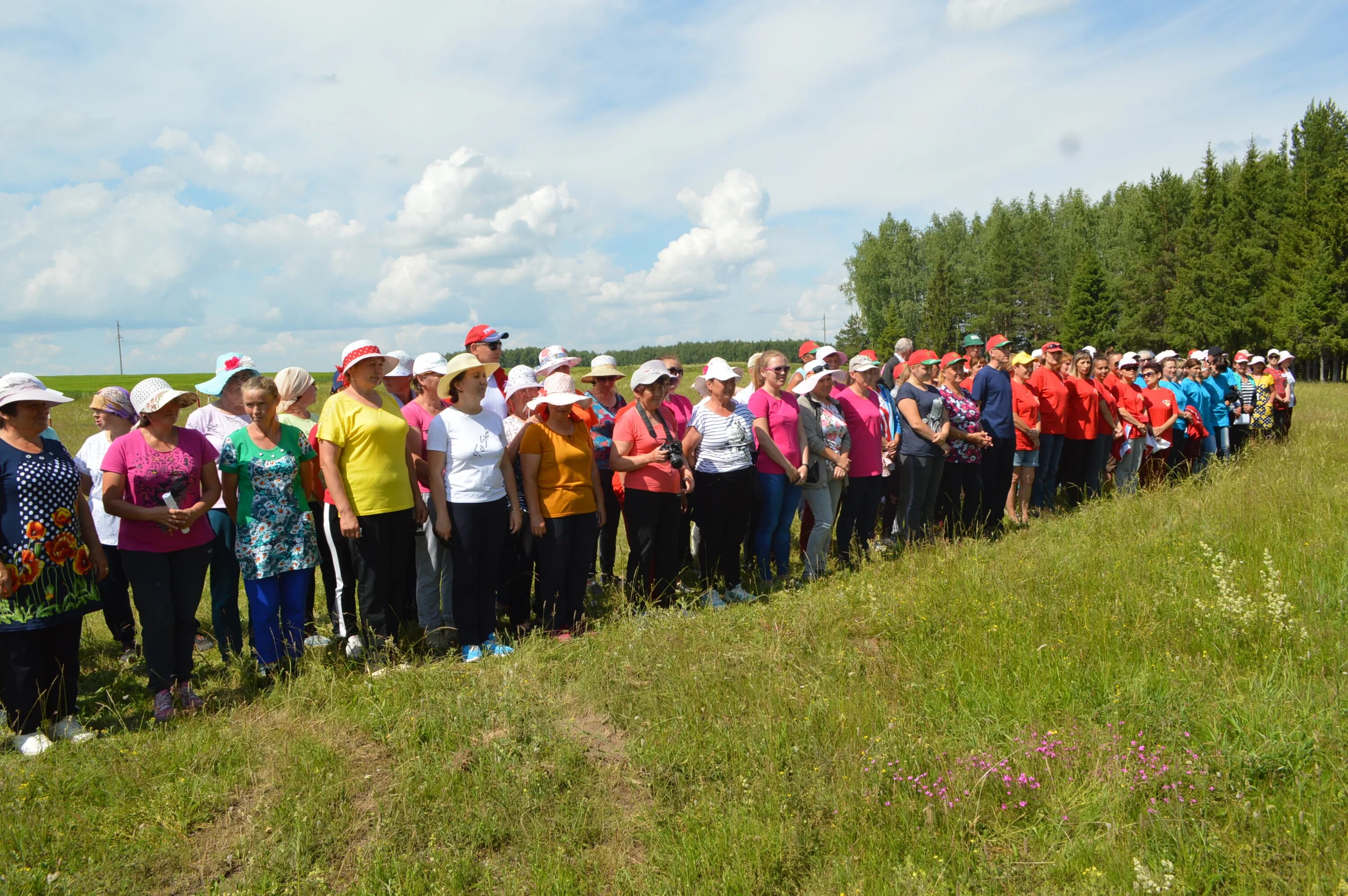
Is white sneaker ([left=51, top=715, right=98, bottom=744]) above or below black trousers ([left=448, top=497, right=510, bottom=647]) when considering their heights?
below

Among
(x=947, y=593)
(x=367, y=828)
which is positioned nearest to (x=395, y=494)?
(x=367, y=828)

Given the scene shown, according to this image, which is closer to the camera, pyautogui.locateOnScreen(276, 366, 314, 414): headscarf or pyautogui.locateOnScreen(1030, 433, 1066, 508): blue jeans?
pyautogui.locateOnScreen(276, 366, 314, 414): headscarf

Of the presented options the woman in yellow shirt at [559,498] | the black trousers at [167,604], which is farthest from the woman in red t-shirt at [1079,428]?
the black trousers at [167,604]

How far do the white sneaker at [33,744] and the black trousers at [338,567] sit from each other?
169cm

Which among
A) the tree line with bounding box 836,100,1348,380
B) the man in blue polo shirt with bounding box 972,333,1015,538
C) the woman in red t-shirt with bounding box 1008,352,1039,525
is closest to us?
the man in blue polo shirt with bounding box 972,333,1015,538

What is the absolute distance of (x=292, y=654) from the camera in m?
5.23

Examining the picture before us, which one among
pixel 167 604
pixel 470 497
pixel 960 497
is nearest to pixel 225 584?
pixel 167 604

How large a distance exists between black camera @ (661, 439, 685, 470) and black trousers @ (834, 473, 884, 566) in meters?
1.97

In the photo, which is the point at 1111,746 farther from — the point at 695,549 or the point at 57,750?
the point at 57,750

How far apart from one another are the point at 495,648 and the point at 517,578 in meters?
0.86

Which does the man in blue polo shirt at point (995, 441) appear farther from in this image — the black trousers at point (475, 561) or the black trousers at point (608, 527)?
the black trousers at point (475, 561)

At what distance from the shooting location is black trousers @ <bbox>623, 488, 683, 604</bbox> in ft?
20.9

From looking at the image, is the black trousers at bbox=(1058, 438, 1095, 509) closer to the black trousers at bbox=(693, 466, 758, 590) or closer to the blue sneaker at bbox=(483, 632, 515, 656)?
the black trousers at bbox=(693, 466, 758, 590)

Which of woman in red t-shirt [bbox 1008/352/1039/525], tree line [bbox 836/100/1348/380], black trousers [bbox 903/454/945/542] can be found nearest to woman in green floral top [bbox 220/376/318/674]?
black trousers [bbox 903/454/945/542]
